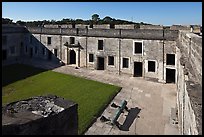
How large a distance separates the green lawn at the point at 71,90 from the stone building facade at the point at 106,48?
456cm

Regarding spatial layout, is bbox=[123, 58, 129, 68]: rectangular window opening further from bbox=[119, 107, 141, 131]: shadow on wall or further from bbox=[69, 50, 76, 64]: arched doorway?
bbox=[119, 107, 141, 131]: shadow on wall

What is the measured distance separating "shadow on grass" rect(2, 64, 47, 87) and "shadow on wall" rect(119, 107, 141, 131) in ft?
37.0

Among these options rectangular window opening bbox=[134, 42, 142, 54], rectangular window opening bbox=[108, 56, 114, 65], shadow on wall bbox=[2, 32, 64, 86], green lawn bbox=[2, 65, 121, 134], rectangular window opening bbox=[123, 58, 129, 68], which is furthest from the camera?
rectangular window opening bbox=[108, 56, 114, 65]

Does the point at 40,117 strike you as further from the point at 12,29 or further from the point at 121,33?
the point at 12,29

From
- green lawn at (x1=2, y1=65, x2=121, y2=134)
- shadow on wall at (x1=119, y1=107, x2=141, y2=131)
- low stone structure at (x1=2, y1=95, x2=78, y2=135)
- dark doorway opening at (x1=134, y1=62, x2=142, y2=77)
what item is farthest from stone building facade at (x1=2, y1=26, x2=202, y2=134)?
low stone structure at (x1=2, y1=95, x2=78, y2=135)

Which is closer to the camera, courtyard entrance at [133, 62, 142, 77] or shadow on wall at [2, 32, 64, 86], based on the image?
courtyard entrance at [133, 62, 142, 77]

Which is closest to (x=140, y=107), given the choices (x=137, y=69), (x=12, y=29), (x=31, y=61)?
(x=137, y=69)

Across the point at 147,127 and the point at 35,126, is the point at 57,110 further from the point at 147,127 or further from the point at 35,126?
the point at 147,127

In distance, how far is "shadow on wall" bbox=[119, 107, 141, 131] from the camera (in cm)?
1202

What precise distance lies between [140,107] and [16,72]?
47.9 ft

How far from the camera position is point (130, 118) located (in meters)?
13.1

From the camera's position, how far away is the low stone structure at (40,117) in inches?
211

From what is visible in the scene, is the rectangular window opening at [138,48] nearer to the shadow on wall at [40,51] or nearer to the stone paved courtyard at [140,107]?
the stone paved courtyard at [140,107]

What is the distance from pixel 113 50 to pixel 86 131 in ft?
44.7
